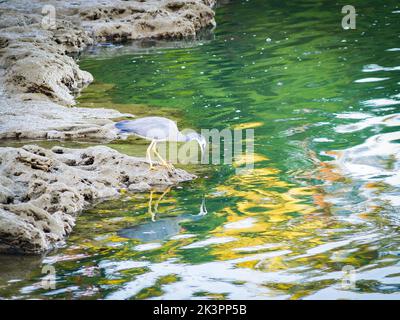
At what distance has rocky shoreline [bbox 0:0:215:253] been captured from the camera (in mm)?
7523

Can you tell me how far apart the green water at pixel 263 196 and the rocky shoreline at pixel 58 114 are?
276 millimetres

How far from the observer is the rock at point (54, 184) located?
6941mm

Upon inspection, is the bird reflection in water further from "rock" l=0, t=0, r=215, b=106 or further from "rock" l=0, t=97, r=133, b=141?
"rock" l=0, t=0, r=215, b=106

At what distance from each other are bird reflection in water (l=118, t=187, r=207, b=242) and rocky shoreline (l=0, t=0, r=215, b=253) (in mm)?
Answer: 583

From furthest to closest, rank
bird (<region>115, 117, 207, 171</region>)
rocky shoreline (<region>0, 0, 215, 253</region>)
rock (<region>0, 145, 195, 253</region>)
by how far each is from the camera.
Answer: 1. bird (<region>115, 117, 207, 171</region>)
2. rocky shoreline (<region>0, 0, 215, 253</region>)
3. rock (<region>0, 145, 195, 253</region>)

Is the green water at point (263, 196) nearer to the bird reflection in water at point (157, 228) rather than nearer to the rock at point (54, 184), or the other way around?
the bird reflection in water at point (157, 228)

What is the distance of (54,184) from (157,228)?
124 centimetres

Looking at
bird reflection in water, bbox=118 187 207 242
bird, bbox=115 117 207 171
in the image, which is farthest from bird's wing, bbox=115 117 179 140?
bird reflection in water, bbox=118 187 207 242

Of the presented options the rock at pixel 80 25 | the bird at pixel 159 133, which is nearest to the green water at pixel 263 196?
the bird at pixel 159 133

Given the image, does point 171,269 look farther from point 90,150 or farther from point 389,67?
point 389,67

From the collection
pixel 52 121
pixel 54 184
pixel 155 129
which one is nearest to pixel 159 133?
pixel 155 129
